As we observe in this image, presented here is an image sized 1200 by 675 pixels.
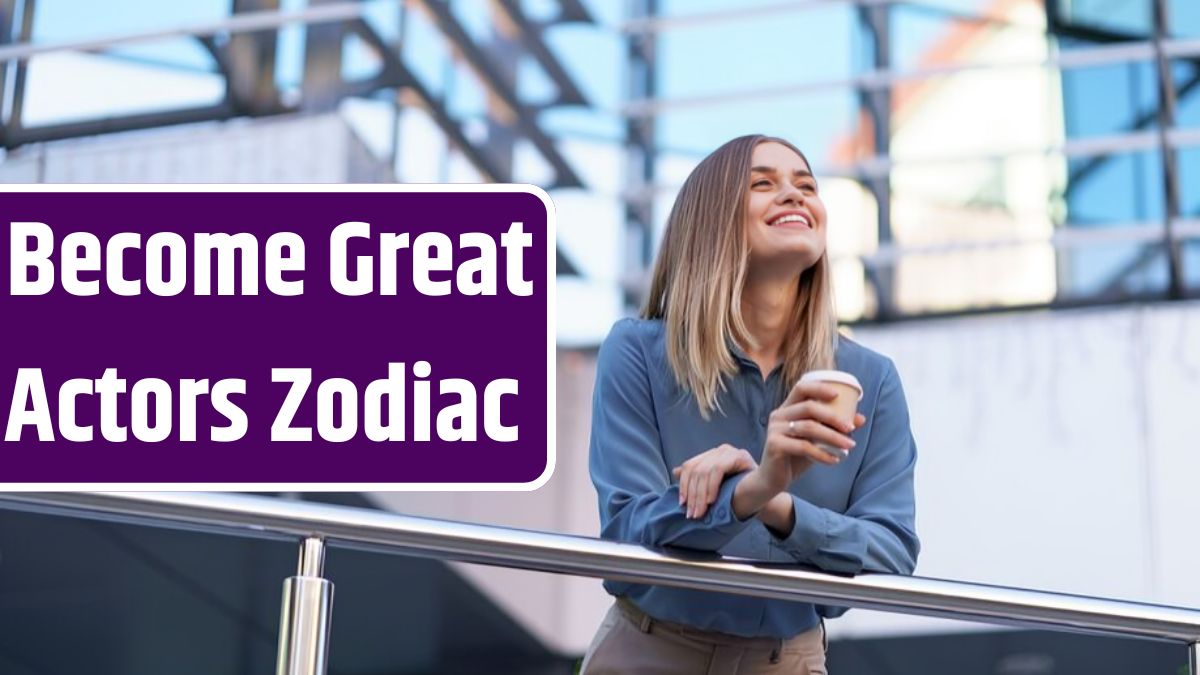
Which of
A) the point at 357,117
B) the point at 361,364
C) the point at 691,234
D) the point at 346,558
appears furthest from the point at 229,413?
the point at 346,558

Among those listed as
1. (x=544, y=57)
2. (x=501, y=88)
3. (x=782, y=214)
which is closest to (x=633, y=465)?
(x=782, y=214)

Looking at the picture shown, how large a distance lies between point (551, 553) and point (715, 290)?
1.33ft

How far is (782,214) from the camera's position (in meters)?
2.18

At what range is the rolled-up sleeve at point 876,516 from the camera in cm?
192

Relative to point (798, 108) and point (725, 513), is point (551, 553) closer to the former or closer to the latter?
point (725, 513)

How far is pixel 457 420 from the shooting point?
247 centimetres

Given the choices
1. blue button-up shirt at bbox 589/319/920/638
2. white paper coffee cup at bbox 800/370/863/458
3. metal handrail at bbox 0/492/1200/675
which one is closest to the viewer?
white paper coffee cup at bbox 800/370/863/458

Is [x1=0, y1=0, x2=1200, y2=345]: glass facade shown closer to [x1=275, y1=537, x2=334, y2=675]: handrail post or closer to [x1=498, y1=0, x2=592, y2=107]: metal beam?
[x1=498, y1=0, x2=592, y2=107]: metal beam

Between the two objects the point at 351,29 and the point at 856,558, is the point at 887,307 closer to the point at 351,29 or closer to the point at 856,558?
the point at 351,29

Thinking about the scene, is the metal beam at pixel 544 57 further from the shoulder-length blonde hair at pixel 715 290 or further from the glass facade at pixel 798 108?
the shoulder-length blonde hair at pixel 715 290

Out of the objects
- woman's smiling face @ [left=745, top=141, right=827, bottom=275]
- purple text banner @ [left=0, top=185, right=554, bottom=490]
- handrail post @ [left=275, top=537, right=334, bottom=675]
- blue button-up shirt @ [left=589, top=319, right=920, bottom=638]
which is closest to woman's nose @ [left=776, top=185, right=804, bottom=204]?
woman's smiling face @ [left=745, top=141, right=827, bottom=275]

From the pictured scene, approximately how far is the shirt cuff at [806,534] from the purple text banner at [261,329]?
1.94ft

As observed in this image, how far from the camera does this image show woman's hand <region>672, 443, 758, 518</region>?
1868mm

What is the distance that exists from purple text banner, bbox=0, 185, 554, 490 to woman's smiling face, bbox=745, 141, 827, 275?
0.34 metres
